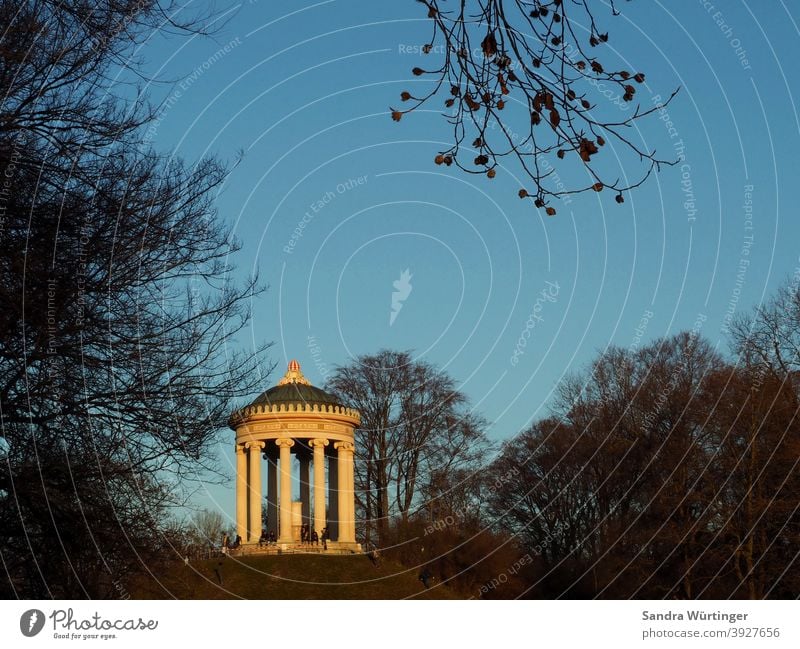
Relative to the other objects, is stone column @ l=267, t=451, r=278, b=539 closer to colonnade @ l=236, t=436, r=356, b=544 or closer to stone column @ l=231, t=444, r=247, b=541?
colonnade @ l=236, t=436, r=356, b=544

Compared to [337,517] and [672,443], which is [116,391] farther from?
[337,517]

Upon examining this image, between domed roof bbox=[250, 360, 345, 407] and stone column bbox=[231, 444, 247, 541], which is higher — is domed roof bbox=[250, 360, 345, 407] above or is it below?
above

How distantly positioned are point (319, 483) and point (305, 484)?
3.12m

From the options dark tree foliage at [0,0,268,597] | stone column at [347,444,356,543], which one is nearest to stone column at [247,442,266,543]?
stone column at [347,444,356,543]

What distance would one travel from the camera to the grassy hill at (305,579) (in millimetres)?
36094

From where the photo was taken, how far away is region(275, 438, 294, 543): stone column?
49062mm

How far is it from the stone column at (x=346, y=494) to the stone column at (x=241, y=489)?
4741 millimetres

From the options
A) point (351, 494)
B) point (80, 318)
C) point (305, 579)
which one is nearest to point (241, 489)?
point (351, 494)

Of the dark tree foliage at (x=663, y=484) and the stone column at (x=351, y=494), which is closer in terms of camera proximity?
the dark tree foliage at (x=663, y=484)

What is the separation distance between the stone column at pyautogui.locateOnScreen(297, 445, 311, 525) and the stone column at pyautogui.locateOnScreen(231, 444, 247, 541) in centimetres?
256

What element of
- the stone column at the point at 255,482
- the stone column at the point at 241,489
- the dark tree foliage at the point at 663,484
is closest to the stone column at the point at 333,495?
the stone column at the point at 255,482

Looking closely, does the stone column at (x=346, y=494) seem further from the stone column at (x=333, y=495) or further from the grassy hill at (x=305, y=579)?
the grassy hill at (x=305, y=579)

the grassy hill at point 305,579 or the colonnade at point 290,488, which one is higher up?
the colonnade at point 290,488
